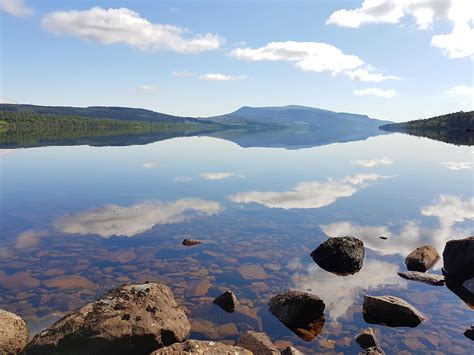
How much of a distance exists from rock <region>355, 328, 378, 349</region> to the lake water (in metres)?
0.53

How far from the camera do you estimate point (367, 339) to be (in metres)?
14.2

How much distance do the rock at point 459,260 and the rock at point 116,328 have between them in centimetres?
1515

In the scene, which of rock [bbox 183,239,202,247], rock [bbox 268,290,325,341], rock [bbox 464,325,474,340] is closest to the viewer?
rock [bbox 464,325,474,340]

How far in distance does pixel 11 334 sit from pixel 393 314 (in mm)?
13800

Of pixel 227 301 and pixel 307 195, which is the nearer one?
pixel 227 301

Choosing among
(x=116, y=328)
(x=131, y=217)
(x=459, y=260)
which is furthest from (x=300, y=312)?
(x=131, y=217)

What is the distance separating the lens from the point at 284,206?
35.6 metres

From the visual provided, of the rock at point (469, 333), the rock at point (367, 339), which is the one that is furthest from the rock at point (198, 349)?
the rock at point (469, 333)

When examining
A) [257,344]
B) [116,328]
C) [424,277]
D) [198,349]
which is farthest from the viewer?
[424,277]

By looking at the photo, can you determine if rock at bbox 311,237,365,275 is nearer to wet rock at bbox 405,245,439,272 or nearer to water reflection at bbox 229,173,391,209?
wet rock at bbox 405,245,439,272

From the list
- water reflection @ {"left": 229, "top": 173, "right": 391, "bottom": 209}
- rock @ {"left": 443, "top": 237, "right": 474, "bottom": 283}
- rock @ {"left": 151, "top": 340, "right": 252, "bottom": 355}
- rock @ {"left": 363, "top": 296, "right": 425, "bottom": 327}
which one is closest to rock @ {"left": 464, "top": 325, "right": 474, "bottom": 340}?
rock @ {"left": 363, "top": 296, "right": 425, "bottom": 327}

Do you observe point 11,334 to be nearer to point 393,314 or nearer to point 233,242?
point 393,314

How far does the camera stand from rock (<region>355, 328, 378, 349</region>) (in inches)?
555

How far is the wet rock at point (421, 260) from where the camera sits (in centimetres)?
2166
